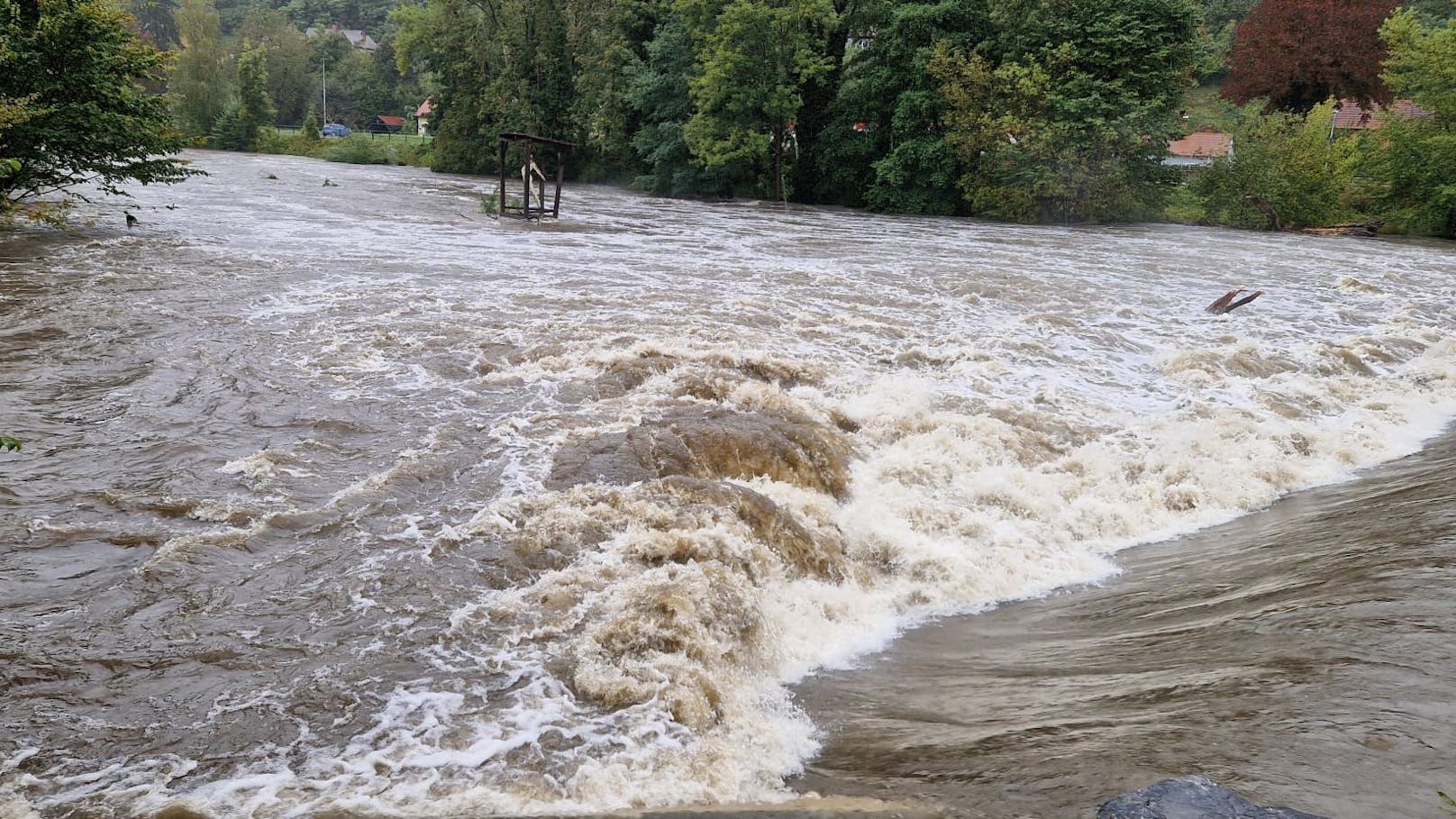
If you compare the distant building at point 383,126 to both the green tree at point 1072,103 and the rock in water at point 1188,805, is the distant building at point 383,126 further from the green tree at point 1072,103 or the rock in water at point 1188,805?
the rock in water at point 1188,805

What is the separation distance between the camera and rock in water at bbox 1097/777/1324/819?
117 inches

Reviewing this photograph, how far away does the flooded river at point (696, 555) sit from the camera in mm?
3758

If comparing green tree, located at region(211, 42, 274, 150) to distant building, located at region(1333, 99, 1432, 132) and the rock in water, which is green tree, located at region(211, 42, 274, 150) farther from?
the rock in water

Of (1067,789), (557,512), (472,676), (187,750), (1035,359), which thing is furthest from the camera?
(1035,359)

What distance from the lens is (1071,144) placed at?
1090 inches

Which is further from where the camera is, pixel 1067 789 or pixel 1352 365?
pixel 1352 365

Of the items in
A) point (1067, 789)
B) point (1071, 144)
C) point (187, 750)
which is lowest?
point (187, 750)

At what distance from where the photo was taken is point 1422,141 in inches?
1033

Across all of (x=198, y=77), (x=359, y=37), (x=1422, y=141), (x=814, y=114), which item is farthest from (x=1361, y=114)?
(x=359, y=37)

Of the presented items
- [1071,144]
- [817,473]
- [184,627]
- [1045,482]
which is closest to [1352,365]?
[1045,482]

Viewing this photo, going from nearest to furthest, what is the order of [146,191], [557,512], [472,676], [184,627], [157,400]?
[472,676] < [184,627] < [557,512] < [157,400] < [146,191]

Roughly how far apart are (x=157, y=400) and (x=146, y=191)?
892 inches

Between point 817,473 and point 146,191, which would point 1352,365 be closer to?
point 817,473

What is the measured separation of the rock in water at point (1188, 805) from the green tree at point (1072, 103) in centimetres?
2651
